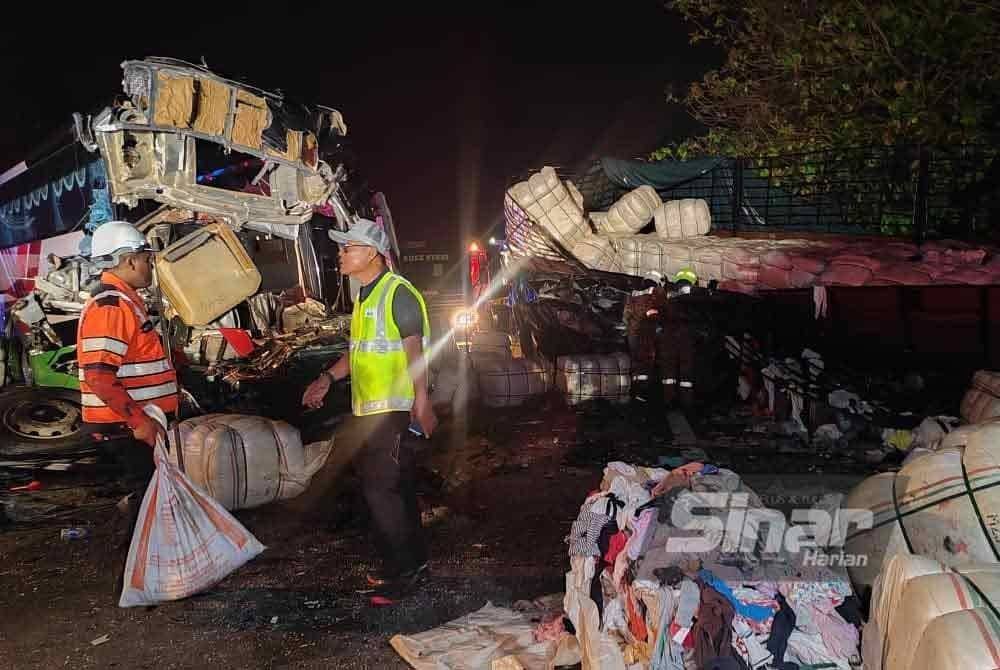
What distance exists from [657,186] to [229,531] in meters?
10.6

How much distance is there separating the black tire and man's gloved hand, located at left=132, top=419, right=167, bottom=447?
12.4 ft

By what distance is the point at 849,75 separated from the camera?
1084cm

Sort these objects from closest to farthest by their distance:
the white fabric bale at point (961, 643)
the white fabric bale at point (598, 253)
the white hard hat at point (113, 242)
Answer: the white fabric bale at point (961, 643) < the white hard hat at point (113, 242) < the white fabric bale at point (598, 253)

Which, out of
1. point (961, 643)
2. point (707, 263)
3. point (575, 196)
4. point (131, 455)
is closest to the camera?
point (961, 643)

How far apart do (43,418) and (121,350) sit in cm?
448

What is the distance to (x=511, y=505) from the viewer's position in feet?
16.0

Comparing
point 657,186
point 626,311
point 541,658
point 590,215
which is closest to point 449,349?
point 626,311

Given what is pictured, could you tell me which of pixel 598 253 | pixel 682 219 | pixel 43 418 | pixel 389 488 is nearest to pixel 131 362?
pixel 389 488

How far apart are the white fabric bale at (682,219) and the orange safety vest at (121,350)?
30.6ft

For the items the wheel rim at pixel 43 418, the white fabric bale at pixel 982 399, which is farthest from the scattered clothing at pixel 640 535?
the wheel rim at pixel 43 418

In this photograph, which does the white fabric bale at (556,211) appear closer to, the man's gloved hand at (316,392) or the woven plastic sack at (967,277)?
the woven plastic sack at (967,277)

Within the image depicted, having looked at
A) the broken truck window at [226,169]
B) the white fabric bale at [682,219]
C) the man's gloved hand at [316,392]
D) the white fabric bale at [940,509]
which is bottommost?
the white fabric bale at [940,509]

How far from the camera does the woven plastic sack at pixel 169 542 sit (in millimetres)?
3385

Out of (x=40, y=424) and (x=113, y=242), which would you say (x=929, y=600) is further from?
(x=40, y=424)
